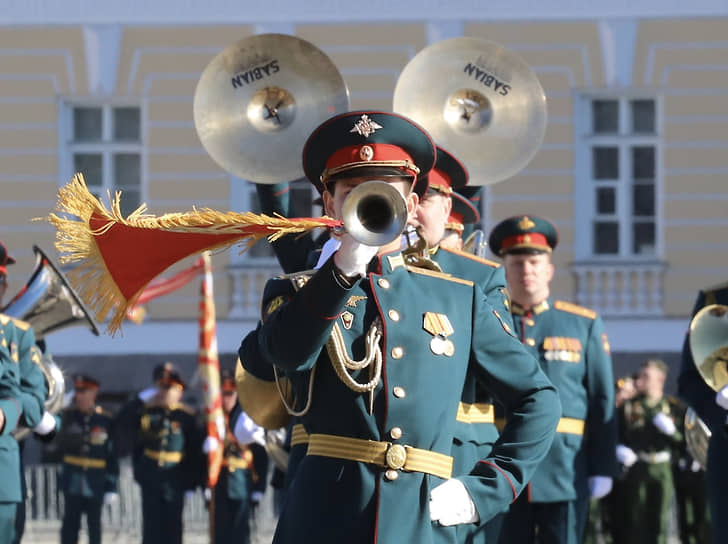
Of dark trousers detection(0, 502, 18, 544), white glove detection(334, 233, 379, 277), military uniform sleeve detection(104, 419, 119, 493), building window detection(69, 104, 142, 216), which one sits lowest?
military uniform sleeve detection(104, 419, 119, 493)

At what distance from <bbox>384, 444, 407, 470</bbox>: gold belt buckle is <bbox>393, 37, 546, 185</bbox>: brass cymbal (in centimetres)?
265

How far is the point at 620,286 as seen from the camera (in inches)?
674

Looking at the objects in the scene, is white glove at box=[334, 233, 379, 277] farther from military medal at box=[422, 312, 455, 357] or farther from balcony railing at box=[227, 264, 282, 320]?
balcony railing at box=[227, 264, 282, 320]

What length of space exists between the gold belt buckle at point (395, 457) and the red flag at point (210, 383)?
26.3ft

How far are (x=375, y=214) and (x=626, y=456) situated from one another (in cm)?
836

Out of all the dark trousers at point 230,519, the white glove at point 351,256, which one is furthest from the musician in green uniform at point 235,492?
the white glove at point 351,256

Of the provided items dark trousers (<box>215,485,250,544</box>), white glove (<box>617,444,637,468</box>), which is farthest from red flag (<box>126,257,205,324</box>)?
white glove (<box>617,444,637,468</box>)

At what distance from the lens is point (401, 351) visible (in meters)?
3.91

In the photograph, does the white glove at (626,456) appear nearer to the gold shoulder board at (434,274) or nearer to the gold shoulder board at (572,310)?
the gold shoulder board at (572,310)

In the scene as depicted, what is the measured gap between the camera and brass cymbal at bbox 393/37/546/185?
252 inches

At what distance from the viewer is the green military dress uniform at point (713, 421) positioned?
6.47 m

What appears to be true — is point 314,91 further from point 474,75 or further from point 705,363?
point 705,363


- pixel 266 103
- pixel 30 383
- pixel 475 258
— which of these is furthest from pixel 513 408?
pixel 30 383

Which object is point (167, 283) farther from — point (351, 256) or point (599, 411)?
point (351, 256)
